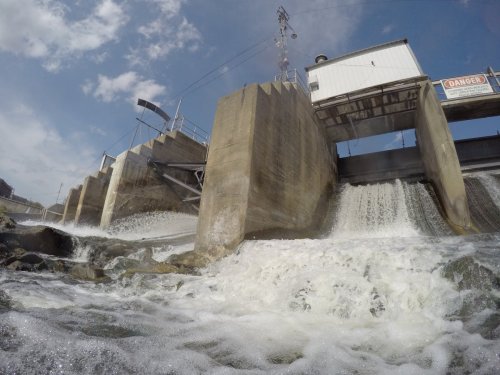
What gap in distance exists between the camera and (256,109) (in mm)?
8227

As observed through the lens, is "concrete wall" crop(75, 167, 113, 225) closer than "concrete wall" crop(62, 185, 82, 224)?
Yes

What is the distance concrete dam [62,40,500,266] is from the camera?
303 inches

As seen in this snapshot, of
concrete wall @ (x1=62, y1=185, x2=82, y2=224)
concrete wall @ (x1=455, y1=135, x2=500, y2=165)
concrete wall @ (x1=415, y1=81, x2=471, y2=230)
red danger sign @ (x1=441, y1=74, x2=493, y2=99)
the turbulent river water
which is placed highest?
red danger sign @ (x1=441, y1=74, x2=493, y2=99)

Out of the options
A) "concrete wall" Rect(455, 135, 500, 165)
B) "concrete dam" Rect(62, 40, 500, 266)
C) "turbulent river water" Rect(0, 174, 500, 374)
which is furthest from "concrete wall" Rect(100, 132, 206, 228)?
"concrete wall" Rect(455, 135, 500, 165)

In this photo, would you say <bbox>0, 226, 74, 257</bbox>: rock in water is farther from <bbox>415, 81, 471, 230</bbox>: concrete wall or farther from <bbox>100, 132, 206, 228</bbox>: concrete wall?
<bbox>415, 81, 471, 230</bbox>: concrete wall

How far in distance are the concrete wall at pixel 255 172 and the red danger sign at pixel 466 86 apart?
6.71m

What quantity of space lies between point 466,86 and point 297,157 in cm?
829

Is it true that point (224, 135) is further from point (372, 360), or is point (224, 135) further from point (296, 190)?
point (372, 360)

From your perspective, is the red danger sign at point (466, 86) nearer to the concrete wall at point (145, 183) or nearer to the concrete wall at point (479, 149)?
the concrete wall at point (479, 149)

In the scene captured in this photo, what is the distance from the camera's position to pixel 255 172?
7680mm

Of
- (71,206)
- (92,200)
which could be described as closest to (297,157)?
(92,200)

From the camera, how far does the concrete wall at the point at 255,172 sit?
730 centimetres

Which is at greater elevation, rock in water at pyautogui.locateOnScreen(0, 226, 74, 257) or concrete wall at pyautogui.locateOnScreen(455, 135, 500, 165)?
concrete wall at pyautogui.locateOnScreen(455, 135, 500, 165)

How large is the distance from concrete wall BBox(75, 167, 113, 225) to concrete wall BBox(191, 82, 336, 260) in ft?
34.5
